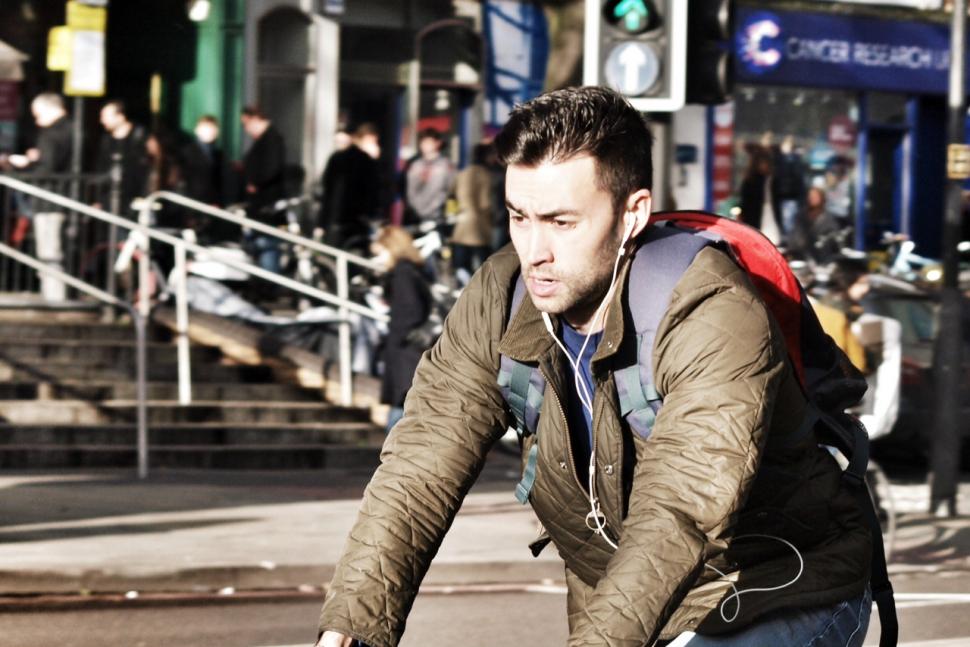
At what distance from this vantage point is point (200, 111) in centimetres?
2045

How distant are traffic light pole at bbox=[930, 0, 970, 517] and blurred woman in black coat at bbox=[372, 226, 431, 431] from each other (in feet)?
11.0

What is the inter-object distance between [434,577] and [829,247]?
12.4 meters

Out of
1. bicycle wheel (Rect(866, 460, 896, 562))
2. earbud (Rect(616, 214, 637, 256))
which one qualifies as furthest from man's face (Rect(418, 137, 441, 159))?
earbud (Rect(616, 214, 637, 256))

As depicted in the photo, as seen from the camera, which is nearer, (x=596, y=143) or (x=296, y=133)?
(x=596, y=143)

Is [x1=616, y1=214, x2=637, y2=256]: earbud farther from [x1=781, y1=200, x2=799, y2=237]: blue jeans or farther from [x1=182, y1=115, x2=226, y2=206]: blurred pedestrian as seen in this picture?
[x1=781, y1=200, x2=799, y2=237]: blue jeans

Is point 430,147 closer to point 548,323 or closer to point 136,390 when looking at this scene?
point 136,390

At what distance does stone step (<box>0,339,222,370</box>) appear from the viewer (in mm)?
13789

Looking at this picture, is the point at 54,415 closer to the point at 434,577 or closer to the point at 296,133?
the point at 434,577

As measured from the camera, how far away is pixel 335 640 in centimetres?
296

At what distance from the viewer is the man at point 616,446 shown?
2803mm

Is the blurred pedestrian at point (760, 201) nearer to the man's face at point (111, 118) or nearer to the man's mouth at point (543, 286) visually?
the man's face at point (111, 118)

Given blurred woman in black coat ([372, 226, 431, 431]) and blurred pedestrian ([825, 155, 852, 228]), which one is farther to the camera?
blurred pedestrian ([825, 155, 852, 228])

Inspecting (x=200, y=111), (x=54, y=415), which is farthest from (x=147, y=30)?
(x=54, y=415)

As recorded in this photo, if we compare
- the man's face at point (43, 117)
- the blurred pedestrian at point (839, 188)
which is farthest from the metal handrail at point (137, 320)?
the blurred pedestrian at point (839, 188)
